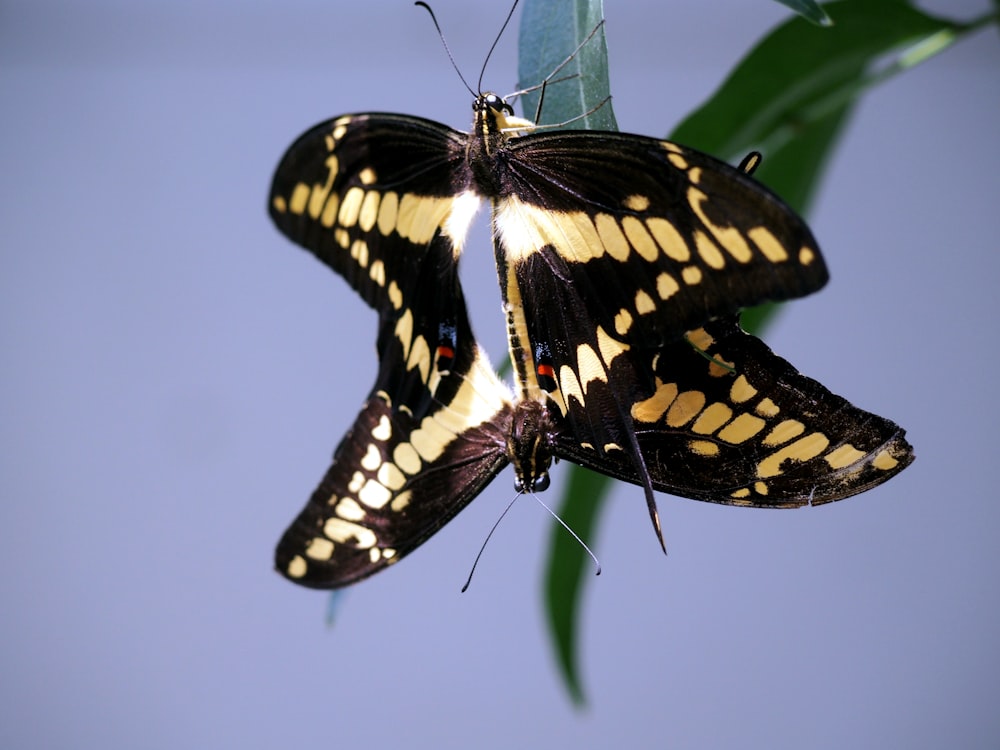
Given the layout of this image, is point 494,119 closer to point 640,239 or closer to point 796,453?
point 640,239

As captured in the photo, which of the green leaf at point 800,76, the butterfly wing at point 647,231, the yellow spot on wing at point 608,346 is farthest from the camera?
the green leaf at point 800,76

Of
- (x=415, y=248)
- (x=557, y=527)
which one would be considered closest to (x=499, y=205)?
(x=415, y=248)

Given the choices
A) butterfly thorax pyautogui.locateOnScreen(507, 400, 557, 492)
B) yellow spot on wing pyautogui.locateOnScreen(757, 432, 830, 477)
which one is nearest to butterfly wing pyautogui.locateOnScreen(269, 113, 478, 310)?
butterfly thorax pyautogui.locateOnScreen(507, 400, 557, 492)

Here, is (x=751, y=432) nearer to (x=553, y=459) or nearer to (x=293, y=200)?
(x=553, y=459)

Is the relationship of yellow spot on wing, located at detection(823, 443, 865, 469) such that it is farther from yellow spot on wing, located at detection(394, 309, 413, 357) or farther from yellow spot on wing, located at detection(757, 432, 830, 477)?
yellow spot on wing, located at detection(394, 309, 413, 357)

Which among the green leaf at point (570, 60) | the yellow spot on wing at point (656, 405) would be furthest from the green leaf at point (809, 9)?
the yellow spot on wing at point (656, 405)

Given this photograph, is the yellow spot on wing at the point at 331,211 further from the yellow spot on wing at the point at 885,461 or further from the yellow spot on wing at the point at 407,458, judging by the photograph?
the yellow spot on wing at the point at 885,461
